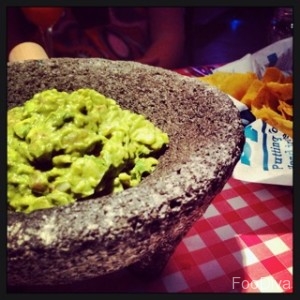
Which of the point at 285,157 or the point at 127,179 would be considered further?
the point at 285,157

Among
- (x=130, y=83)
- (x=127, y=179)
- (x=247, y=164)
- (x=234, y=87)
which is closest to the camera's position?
(x=127, y=179)

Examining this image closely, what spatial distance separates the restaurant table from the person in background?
110 cm

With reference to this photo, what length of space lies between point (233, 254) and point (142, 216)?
393mm

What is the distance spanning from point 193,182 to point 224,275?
0.31m

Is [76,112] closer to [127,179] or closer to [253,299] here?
[127,179]

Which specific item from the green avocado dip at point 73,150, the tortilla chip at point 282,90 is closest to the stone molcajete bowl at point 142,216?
the green avocado dip at point 73,150

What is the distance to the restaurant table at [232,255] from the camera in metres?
0.80

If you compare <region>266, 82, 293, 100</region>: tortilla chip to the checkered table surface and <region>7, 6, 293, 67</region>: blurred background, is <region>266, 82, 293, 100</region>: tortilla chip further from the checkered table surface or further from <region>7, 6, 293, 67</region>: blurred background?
<region>7, 6, 293, 67</region>: blurred background

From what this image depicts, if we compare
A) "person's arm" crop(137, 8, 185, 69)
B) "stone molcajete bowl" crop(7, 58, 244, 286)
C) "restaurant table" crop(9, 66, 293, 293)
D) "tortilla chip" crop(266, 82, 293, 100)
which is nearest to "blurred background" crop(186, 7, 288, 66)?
"person's arm" crop(137, 8, 185, 69)

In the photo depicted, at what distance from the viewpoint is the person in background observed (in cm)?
199

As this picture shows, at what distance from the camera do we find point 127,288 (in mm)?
791

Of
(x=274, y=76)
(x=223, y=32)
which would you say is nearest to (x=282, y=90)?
(x=274, y=76)

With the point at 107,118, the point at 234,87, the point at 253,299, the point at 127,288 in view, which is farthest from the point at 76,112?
the point at 234,87

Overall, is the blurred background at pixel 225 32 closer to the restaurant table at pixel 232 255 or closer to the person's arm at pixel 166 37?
the person's arm at pixel 166 37
